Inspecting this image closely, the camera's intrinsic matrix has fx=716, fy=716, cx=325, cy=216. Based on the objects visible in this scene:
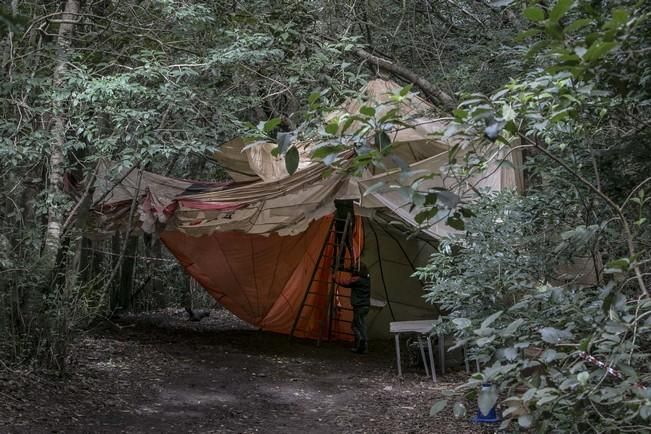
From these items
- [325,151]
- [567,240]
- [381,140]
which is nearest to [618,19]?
[381,140]

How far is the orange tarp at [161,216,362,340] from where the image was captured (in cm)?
984

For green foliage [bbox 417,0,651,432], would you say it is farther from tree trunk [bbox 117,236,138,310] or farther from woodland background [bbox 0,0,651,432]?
tree trunk [bbox 117,236,138,310]

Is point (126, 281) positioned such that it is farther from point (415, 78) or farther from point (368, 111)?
point (368, 111)

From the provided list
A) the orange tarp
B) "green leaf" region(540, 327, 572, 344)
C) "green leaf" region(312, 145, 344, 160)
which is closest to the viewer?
"green leaf" region(540, 327, 572, 344)

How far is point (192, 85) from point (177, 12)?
770mm

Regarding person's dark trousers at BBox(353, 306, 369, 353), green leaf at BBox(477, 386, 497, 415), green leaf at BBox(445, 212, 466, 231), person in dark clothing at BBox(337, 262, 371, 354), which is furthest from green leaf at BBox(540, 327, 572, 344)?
person's dark trousers at BBox(353, 306, 369, 353)

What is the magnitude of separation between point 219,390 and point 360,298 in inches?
108

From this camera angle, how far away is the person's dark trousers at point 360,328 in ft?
29.8

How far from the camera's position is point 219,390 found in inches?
267

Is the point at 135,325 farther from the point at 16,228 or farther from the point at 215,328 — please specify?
the point at 16,228

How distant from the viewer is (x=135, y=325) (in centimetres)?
1069

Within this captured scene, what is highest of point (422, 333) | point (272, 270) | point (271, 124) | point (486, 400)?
point (271, 124)

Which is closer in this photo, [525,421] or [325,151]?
[525,421]

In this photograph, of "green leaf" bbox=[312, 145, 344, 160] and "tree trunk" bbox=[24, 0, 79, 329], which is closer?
"green leaf" bbox=[312, 145, 344, 160]
